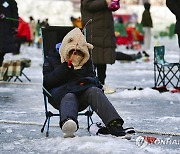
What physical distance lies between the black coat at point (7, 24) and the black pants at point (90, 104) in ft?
14.8

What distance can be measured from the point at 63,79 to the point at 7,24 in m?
4.55

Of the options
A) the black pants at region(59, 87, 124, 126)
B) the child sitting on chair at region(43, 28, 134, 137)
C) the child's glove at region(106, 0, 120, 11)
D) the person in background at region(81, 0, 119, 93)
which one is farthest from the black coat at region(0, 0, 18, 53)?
the black pants at region(59, 87, 124, 126)

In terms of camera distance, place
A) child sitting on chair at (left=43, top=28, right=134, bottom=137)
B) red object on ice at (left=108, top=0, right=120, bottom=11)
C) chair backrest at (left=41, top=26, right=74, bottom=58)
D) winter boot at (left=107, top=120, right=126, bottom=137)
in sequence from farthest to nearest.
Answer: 1. red object on ice at (left=108, top=0, right=120, bottom=11)
2. chair backrest at (left=41, top=26, right=74, bottom=58)
3. child sitting on chair at (left=43, top=28, right=134, bottom=137)
4. winter boot at (left=107, top=120, right=126, bottom=137)

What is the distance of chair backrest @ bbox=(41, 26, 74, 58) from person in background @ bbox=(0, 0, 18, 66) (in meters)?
3.47

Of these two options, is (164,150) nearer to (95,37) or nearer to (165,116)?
(165,116)

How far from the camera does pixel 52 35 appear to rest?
6.12 metres

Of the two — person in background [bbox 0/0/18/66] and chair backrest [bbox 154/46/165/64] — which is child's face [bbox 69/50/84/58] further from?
person in background [bbox 0/0/18/66]

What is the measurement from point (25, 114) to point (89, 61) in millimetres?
1434

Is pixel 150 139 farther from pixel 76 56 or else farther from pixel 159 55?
pixel 159 55

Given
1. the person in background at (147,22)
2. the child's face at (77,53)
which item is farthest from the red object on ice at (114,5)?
the person in background at (147,22)

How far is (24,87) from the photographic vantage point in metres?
9.34

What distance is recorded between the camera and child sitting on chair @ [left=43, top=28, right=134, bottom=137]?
4.98 metres

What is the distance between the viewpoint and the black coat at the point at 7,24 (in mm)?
9531

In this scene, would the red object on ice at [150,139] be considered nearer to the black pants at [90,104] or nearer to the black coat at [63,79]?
the black pants at [90,104]
